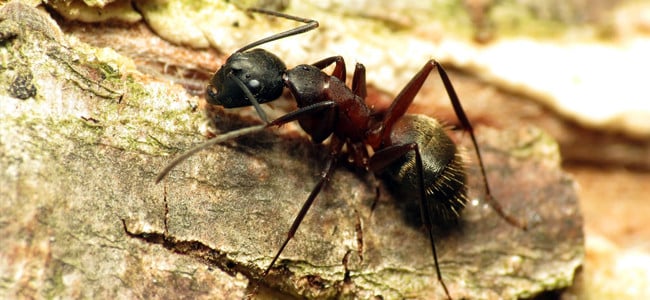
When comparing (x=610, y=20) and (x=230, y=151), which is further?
(x=610, y=20)

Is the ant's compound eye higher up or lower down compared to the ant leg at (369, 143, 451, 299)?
lower down

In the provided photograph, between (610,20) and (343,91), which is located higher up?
(610,20)

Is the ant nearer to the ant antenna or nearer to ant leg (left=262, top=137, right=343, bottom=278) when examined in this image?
ant leg (left=262, top=137, right=343, bottom=278)

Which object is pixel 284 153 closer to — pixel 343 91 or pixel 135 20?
Answer: pixel 343 91

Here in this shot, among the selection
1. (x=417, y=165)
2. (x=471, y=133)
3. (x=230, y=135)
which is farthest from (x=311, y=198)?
(x=471, y=133)

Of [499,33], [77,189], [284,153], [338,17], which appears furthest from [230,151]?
[499,33]

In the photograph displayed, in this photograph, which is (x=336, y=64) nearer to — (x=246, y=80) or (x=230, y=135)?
(x=246, y=80)

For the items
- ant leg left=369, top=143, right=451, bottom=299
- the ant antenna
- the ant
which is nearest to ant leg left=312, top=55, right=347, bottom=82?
the ant
